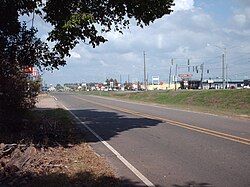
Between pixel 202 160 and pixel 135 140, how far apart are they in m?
4.89

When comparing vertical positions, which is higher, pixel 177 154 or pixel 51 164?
pixel 51 164

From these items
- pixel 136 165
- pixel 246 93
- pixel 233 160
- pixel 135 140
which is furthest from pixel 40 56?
pixel 246 93

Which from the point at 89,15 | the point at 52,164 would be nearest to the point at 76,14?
the point at 89,15

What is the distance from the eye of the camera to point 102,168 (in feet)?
33.8

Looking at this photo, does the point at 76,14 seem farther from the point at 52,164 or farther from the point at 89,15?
the point at 52,164

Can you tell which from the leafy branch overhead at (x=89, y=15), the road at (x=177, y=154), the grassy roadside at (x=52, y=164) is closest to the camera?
the grassy roadside at (x=52, y=164)

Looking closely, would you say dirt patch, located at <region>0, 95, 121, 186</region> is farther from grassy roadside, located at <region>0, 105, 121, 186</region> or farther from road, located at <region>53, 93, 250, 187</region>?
road, located at <region>53, 93, 250, 187</region>

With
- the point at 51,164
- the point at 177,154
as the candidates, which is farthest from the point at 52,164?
the point at 177,154

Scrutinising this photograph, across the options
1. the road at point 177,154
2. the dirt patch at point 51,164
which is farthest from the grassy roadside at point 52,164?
the road at point 177,154

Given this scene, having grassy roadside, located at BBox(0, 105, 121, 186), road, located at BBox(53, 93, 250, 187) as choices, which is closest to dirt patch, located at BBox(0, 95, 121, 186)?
grassy roadside, located at BBox(0, 105, 121, 186)

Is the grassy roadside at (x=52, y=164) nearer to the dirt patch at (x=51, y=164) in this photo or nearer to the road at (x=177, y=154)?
the dirt patch at (x=51, y=164)

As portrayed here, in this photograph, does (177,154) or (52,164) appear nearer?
(52,164)

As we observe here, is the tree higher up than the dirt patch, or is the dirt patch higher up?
the tree

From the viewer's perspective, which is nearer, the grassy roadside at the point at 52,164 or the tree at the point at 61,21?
the grassy roadside at the point at 52,164
